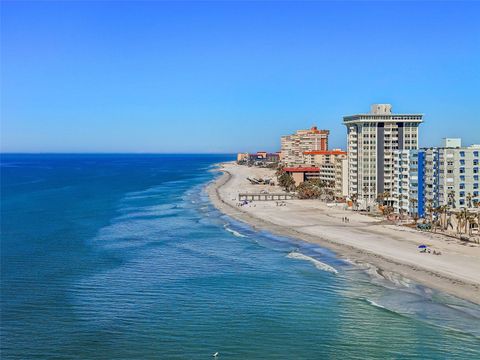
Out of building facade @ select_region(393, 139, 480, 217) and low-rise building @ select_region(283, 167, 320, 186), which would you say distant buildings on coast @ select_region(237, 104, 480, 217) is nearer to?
building facade @ select_region(393, 139, 480, 217)

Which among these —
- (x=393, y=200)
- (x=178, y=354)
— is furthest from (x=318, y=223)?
(x=178, y=354)

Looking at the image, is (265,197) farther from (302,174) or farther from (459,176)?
(459,176)

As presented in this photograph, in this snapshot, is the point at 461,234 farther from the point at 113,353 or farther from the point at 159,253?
the point at 113,353

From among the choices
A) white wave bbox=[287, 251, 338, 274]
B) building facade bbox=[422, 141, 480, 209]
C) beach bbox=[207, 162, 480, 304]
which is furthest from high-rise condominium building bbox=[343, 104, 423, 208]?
white wave bbox=[287, 251, 338, 274]

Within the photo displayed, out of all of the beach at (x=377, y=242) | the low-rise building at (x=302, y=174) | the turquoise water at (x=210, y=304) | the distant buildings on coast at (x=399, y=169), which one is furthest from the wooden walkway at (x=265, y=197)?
the turquoise water at (x=210, y=304)

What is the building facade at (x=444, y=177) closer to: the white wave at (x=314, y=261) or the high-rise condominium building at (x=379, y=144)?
the high-rise condominium building at (x=379, y=144)

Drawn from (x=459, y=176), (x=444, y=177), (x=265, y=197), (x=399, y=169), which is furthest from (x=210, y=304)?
(x=265, y=197)

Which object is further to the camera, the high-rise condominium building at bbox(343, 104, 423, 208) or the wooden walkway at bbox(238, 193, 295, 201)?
the wooden walkway at bbox(238, 193, 295, 201)
